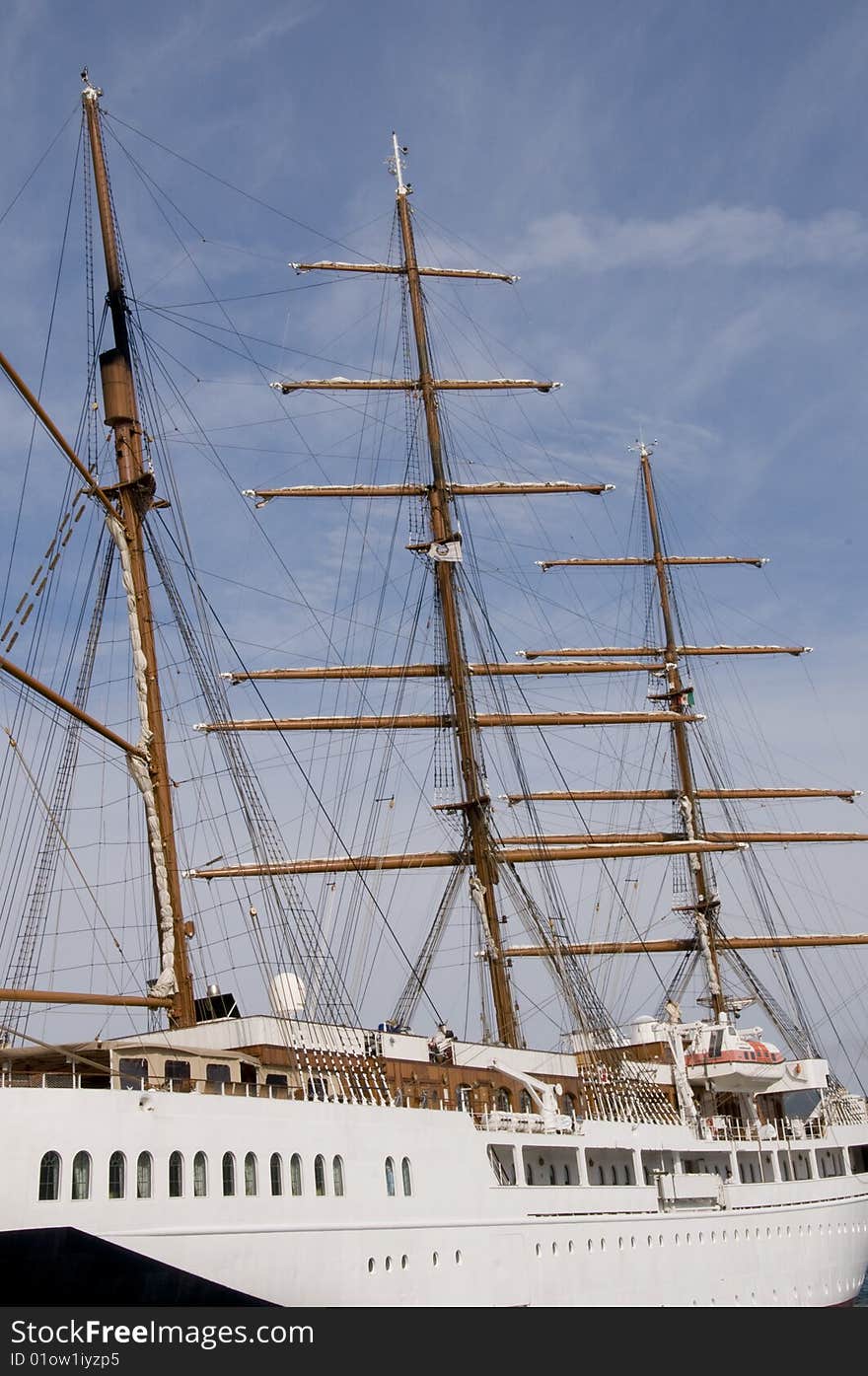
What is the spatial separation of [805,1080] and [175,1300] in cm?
2911

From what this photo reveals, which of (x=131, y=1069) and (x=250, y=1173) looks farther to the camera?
(x=131, y=1069)

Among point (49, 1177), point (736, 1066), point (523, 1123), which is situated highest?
point (736, 1066)

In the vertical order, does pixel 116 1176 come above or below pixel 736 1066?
below

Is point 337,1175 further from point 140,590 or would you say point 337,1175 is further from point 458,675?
point 458,675

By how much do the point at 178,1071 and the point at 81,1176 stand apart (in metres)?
4.08

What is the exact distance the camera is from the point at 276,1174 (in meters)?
25.1

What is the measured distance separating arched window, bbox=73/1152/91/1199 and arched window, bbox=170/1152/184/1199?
5.45 ft

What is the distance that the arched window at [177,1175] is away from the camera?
75.7ft

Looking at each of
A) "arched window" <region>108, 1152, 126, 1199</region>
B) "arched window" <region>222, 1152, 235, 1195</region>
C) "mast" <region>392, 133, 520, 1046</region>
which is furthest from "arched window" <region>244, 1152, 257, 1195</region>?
"mast" <region>392, 133, 520, 1046</region>

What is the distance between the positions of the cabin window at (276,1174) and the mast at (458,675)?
1845 cm

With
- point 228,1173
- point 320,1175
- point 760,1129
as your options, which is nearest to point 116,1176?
point 228,1173

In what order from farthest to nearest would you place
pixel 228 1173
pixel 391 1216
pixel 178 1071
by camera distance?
pixel 391 1216 → pixel 178 1071 → pixel 228 1173

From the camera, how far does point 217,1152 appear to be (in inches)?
942

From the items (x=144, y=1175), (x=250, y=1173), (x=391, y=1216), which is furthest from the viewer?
(x=391, y=1216)
